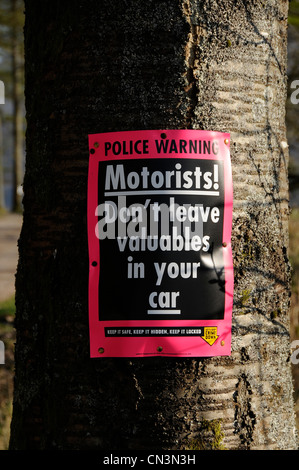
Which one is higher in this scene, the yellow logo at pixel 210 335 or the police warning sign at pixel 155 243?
the police warning sign at pixel 155 243

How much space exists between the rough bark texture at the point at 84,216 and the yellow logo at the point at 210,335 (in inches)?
2.7

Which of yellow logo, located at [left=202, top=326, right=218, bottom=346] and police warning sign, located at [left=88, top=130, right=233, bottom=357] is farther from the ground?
police warning sign, located at [left=88, top=130, right=233, bottom=357]

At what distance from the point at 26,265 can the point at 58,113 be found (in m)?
0.50

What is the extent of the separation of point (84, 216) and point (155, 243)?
0.24 meters

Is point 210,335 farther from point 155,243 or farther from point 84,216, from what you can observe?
point 84,216

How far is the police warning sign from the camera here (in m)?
1.64

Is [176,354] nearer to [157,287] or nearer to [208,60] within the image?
[157,287]

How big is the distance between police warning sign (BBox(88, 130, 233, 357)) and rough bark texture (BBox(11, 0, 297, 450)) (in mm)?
46

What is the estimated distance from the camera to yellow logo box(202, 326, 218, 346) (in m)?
1.68

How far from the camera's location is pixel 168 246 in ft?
5.39

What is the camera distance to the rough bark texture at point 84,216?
1.67m

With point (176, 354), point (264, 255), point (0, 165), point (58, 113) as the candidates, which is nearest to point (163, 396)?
point (176, 354)

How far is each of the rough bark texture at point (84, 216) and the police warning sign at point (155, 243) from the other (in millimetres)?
46

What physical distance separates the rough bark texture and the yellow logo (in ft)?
0.22
